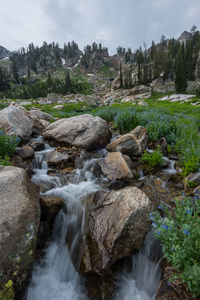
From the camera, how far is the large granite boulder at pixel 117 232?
286 cm

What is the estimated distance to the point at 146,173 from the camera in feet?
17.6

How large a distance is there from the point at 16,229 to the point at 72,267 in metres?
1.70

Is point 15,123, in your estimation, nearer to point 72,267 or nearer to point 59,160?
point 59,160

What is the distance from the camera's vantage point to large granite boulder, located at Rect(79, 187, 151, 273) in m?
2.86

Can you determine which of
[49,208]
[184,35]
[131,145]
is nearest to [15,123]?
[49,208]

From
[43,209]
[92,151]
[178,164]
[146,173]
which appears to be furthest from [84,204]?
[178,164]

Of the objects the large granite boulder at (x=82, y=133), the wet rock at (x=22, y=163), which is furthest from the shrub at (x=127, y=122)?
the wet rock at (x=22, y=163)

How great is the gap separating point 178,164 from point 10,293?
558cm

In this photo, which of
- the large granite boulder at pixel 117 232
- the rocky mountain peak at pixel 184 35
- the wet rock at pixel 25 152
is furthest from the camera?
the rocky mountain peak at pixel 184 35

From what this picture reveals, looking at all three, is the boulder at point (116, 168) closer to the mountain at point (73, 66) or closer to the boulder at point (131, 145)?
the boulder at point (131, 145)

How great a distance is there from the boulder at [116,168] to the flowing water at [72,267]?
2.66 feet

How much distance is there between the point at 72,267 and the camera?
10.8ft

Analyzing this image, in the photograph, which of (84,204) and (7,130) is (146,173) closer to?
(84,204)

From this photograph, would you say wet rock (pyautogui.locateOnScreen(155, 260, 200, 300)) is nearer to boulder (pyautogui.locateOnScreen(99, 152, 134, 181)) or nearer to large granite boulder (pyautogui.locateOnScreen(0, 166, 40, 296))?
large granite boulder (pyautogui.locateOnScreen(0, 166, 40, 296))
